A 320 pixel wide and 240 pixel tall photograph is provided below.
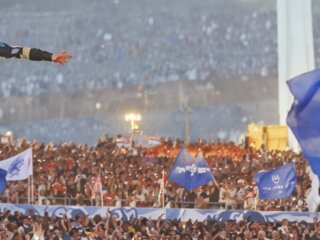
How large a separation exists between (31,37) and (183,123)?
18.7 meters

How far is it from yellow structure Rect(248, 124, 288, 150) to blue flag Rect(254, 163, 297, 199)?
31.5m

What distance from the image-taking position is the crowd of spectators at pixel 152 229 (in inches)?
747

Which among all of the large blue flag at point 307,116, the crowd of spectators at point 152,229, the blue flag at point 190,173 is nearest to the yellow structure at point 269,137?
the blue flag at point 190,173

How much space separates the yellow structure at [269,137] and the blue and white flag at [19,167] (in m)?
31.8

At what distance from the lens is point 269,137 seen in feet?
183

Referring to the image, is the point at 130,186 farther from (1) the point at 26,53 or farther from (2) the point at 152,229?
(1) the point at 26,53

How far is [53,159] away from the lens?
1156 inches

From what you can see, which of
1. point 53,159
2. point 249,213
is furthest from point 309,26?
point 249,213

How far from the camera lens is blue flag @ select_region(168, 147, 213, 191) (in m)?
24.0

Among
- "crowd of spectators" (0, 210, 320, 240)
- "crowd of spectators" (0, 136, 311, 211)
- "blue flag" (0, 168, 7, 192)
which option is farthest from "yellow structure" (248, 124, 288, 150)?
"crowd of spectators" (0, 210, 320, 240)

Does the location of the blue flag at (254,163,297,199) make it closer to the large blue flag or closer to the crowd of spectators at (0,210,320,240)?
the crowd of spectators at (0,210,320,240)

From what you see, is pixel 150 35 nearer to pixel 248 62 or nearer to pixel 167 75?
pixel 167 75

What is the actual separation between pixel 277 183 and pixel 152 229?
4075 millimetres

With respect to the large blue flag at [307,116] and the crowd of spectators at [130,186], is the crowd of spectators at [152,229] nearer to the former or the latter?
the crowd of spectators at [130,186]
